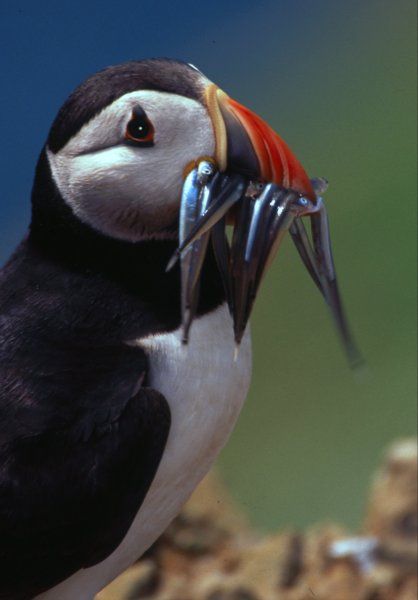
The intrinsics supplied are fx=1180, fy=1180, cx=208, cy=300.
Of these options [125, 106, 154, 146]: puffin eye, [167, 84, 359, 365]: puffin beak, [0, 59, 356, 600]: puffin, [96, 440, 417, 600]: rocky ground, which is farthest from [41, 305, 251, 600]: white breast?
[96, 440, 417, 600]: rocky ground

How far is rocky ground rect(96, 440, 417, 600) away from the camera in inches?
116

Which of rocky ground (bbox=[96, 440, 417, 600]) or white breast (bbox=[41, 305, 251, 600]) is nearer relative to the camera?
white breast (bbox=[41, 305, 251, 600])

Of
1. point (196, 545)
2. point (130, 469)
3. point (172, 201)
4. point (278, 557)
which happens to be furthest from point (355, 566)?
point (172, 201)

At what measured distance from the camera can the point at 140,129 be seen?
5.91 feet

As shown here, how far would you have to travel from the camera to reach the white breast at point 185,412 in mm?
1953

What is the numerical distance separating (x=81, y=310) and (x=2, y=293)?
0.50 feet

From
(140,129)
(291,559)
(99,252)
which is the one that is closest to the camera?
(140,129)

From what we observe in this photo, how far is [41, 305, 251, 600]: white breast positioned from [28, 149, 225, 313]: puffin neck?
7 cm

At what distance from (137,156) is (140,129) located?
4 cm

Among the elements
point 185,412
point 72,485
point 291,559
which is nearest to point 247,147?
point 185,412

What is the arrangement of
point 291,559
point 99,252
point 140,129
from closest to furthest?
point 140,129 → point 99,252 → point 291,559

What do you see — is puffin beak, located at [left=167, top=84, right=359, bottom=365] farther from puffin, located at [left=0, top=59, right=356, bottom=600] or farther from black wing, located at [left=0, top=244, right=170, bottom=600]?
black wing, located at [left=0, top=244, right=170, bottom=600]

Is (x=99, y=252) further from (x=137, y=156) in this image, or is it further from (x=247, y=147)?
(x=247, y=147)

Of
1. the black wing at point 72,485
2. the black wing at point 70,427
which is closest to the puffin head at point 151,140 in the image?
the black wing at point 70,427
